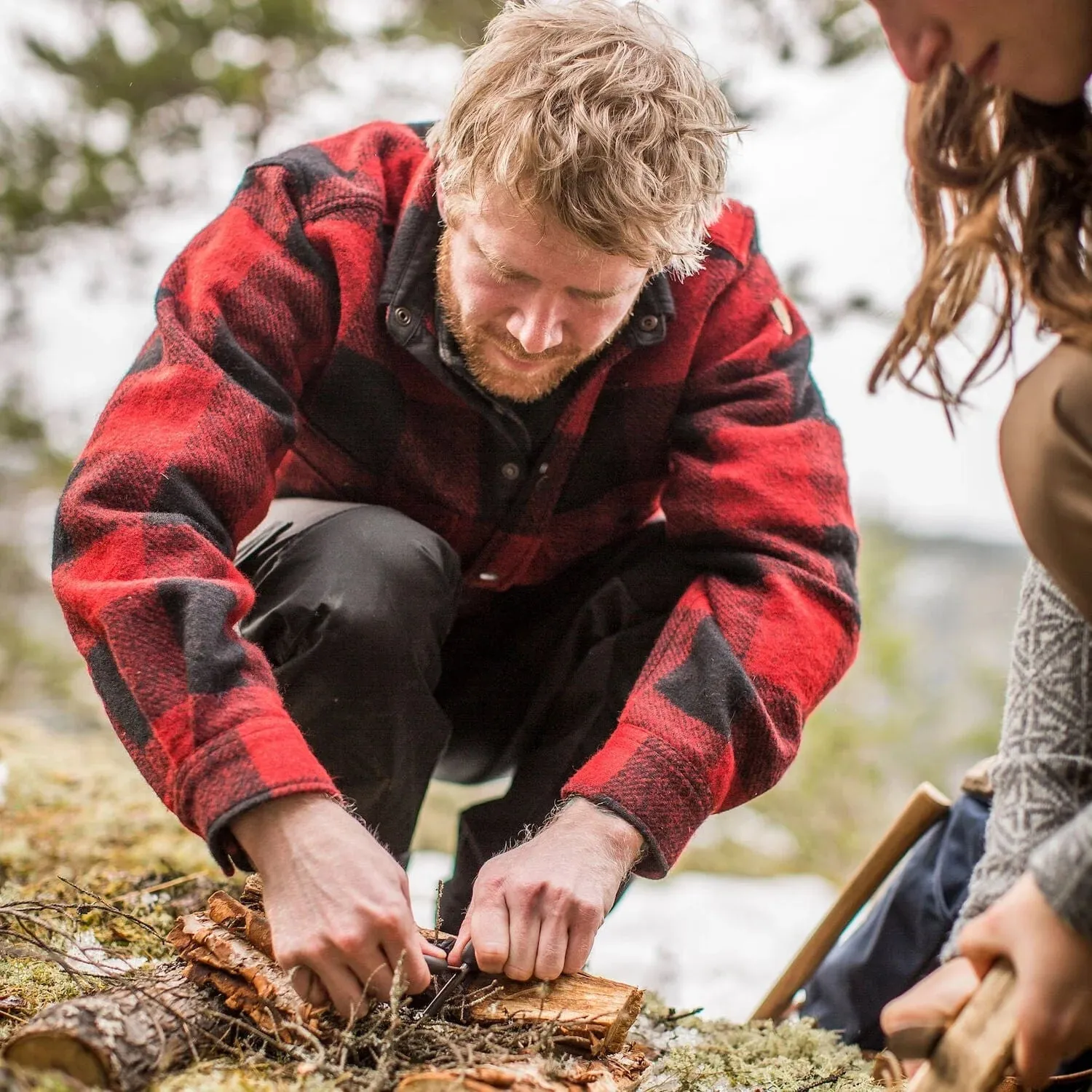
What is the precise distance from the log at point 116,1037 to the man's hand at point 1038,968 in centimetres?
90

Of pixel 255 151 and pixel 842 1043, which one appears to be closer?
pixel 842 1043

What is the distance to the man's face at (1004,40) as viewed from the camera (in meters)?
1.11

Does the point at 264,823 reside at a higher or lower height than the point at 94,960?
higher

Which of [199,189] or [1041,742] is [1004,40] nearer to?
[1041,742]

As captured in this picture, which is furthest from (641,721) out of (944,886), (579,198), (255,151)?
(255,151)

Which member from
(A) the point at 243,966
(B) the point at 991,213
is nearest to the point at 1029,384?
A: (B) the point at 991,213

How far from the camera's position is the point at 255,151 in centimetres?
514

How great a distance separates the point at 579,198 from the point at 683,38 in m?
0.45

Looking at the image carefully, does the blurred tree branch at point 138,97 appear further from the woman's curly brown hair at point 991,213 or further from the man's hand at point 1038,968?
the man's hand at point 1038,968

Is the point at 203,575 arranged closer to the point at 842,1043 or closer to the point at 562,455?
the point at 562,455

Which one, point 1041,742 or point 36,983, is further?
point 36,983

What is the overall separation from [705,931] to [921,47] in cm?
249

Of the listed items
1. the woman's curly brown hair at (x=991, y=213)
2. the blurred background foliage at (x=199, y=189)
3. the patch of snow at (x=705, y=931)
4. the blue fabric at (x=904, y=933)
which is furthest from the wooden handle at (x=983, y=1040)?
the blurred background foliage at (x=199, y=189)

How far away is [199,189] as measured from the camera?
5.47m
